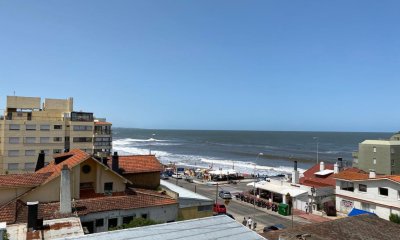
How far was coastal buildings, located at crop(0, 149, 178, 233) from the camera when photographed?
21188 mm

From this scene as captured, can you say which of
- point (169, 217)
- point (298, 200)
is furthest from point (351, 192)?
point (169, 217)

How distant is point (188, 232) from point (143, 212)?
14.2m

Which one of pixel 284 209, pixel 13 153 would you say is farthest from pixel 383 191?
pixel 13 153

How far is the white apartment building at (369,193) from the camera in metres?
33.6

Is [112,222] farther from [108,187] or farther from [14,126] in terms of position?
[14,126]

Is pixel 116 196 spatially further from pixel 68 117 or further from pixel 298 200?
pixel 68 117

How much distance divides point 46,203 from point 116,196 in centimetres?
489

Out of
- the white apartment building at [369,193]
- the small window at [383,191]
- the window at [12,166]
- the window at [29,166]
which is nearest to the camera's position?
the white apartment building at [369,193]

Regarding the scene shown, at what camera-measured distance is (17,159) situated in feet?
196

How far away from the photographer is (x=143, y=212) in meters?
23.7

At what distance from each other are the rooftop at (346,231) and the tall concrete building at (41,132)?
155 ft

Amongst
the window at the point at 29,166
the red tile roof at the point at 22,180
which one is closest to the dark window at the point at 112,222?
the red tile roof at the point at 22,180

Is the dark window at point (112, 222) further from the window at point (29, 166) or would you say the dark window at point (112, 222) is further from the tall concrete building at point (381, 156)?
the tall concrete building at point (381, 156)

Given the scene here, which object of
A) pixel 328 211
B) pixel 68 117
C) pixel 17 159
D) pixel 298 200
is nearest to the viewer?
pixel 328 211
